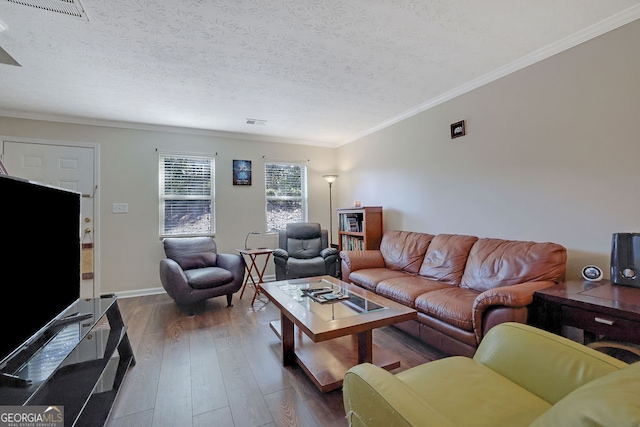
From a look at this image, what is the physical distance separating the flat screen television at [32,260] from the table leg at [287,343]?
4.38 ft

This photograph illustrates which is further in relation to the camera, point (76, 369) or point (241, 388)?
point (241, 388)

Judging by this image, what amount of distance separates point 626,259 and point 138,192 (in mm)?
4986

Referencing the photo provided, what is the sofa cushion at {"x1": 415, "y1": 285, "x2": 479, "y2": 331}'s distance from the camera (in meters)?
1.99

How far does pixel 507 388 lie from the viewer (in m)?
1.14

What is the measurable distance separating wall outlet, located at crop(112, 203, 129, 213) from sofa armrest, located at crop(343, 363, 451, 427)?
157 inches

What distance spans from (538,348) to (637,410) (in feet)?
2.50

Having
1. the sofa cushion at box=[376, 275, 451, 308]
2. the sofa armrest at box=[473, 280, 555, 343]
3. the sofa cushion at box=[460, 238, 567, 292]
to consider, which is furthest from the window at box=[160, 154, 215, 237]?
the sofa armrest at box=[473, 280, 555, 343]

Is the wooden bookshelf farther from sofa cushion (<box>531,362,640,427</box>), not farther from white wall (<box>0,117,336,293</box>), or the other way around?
sofa cushion (<box>531,362,640,427</box>)

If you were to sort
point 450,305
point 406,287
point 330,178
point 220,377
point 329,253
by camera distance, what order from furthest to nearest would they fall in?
point 330,178
point 329,253
point 406,287
point 450,305
point 220,377

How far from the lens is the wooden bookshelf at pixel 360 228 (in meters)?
3.96

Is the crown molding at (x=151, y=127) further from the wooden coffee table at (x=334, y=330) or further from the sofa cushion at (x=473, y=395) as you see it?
the sofa cushion at (x=473, y=395)

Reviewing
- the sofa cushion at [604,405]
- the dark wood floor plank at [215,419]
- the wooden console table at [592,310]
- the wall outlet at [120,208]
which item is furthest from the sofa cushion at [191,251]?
the sofa cushion at [604,405]

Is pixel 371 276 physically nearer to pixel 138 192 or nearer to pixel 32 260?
pixel 32 260

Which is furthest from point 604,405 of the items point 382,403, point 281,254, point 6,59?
point 6,59
